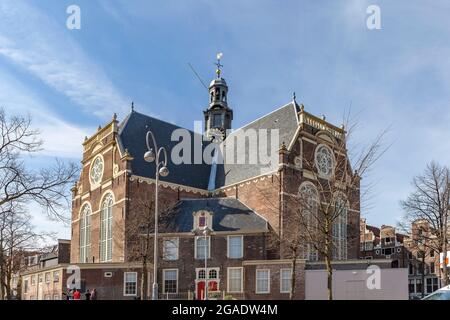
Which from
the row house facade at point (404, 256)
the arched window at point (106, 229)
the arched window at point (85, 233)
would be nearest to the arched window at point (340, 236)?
the row house facade at point (404, 256)

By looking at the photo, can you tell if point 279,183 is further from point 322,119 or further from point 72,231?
point 72,231

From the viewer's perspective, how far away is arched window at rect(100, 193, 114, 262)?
52688 millimetres

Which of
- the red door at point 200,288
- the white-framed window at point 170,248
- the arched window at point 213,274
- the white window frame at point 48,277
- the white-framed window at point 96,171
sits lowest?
the red door at point 200,288

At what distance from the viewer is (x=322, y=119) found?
182 ft

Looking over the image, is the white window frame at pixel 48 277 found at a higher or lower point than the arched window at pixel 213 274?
lower

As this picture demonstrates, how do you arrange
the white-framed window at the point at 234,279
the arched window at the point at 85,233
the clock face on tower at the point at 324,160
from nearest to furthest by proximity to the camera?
the white-framed window at the point at 234,279 → the clock face on tower at the point at 324,160 → the arched window at the point at 85,233

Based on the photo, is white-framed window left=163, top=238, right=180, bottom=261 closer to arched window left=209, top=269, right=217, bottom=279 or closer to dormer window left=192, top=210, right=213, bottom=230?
dormer window left=192, top=210, right=213, bottom=230

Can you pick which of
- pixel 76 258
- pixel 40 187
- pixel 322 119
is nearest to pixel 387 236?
pixel 322 119

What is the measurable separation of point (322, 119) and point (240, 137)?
9374 millimetres

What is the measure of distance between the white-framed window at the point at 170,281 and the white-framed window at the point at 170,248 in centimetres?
118

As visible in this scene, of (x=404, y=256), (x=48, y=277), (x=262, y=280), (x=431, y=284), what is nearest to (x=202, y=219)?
(x=262, y=280)

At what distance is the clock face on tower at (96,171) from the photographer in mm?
56838

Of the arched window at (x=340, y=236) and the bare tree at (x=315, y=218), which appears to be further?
the arched window at (x=340, y=236)

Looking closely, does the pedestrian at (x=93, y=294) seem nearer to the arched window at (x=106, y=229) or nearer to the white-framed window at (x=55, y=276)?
the white-framed window at (x=55, y=276)
